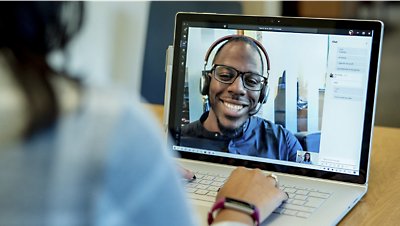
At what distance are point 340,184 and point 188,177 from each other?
0.28 meters

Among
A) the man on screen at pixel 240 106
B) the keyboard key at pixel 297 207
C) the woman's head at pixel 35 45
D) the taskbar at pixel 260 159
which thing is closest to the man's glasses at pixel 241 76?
the man on screen at pixel 240 106

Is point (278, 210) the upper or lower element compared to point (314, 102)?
lower

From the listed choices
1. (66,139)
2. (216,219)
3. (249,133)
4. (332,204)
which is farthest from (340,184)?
(66,139)

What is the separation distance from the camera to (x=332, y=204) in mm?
1048

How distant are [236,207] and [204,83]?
1.28 ft

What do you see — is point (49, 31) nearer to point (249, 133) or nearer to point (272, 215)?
point (272, 215)

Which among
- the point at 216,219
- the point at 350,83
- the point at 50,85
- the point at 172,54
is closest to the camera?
the point at 50,85

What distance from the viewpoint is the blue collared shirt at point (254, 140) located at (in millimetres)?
1156

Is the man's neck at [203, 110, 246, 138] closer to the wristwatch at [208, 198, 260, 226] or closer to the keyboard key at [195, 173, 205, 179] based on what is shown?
the keyboard key at [195, 173, 205, 179]

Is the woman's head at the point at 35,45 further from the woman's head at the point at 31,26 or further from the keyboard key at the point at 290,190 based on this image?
the keyboard key at the point at 290,190

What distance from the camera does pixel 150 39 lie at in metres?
1.95

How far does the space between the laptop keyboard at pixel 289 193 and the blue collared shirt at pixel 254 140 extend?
0.07 meters

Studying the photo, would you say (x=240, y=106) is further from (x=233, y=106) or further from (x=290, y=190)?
(x=290, y=190)

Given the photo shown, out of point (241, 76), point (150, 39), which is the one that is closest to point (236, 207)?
point (241, 76)
